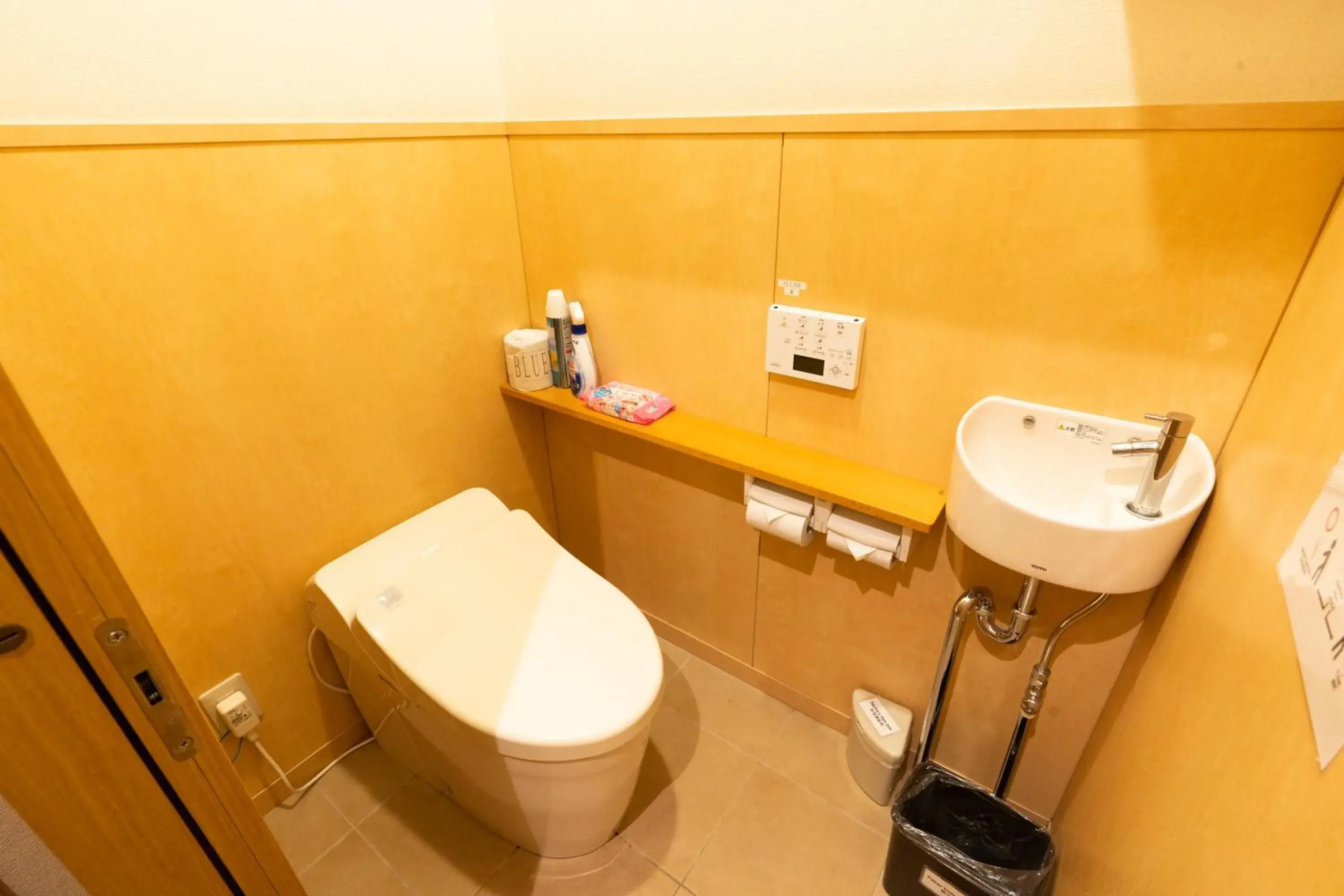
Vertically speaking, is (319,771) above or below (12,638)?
below

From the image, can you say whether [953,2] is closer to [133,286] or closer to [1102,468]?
[1102,468]

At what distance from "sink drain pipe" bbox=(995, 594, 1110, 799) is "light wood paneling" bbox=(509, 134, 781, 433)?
0.58 m

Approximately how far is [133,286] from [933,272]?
1.11 meters

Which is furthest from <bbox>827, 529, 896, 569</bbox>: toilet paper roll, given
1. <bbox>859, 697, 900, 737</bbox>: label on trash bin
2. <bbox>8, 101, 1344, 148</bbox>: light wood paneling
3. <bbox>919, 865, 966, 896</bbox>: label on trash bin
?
<bbox>8, 101, 1344, 148</bbox>: light wood paneling

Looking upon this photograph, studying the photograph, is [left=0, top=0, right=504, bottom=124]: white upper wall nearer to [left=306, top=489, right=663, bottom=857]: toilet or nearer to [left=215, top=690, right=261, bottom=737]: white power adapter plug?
[left=306, top=489, right=663, bottom=857]: toilet

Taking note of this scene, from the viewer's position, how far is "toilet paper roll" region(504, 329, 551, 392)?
129 cm

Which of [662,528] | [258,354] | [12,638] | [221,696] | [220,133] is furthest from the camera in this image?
[662,528]

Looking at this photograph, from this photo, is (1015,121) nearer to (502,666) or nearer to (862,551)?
(862,551)

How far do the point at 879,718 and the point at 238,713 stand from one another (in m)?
1.20

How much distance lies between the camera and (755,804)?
4.08ft

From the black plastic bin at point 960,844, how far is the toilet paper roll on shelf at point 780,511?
1.57 feet

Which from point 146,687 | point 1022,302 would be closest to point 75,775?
point 146,687

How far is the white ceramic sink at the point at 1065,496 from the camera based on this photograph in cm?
72

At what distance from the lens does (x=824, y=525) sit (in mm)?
1095
